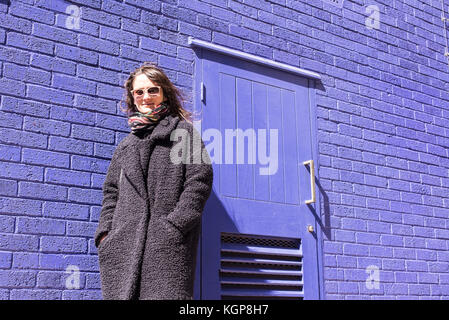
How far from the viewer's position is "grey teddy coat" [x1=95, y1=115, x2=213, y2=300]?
240 cm

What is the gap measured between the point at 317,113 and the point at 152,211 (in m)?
1.92

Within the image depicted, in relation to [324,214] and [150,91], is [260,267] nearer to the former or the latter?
[324,214]

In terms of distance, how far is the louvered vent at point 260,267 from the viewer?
10.9 feet

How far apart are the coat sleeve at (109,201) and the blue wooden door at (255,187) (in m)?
0.74

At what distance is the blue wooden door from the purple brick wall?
166 mm

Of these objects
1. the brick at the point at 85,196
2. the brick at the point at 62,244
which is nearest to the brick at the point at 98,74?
the brick at the point at 85,196

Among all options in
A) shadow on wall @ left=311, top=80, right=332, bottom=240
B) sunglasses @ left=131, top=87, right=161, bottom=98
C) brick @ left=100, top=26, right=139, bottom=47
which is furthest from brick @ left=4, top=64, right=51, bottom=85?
shadow on wall @ left=311, top=80, right=332, bottom=240

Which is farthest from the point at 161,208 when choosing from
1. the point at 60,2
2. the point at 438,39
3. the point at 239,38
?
the point at 438,39

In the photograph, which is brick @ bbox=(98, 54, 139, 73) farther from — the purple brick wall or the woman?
the woman

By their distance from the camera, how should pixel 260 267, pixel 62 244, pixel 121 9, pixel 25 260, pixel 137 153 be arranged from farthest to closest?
1. pixel 260 267
2. pixel 121 9
3. pixel 62 244
4. pixel 25 260
5. pixel 137 153

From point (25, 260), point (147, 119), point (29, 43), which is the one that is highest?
point (29, 43)

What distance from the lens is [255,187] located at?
357cm

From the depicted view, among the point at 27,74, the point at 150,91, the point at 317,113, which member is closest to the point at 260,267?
the point at 317,113
